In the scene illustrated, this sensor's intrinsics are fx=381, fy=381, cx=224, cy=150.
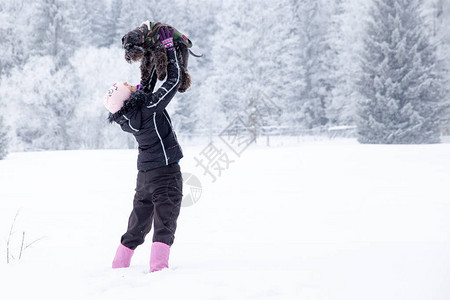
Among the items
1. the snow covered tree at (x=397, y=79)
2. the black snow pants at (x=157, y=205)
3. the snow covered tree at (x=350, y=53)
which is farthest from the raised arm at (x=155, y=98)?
the snow covered tree at (x=350, y=53)

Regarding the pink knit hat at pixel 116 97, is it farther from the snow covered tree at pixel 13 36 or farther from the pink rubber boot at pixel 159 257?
the snow covered tree at pixel 13 36

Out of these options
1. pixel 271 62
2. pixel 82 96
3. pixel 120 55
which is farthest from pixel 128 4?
pixel 271 62

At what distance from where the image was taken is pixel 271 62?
21906mm

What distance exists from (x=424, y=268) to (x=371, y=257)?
53 cm

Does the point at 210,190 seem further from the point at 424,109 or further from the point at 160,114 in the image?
the point at 424,109

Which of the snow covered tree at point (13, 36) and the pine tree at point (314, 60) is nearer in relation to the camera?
the snow covered tree at point (13, 36)

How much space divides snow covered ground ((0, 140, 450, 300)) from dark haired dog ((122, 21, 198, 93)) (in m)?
1.44

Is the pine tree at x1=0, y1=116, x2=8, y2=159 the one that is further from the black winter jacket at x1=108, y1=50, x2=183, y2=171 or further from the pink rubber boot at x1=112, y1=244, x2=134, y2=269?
the black winter jacket at x1=108, y1=50, x2=183, y2=171

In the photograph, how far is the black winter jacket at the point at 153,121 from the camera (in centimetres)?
266

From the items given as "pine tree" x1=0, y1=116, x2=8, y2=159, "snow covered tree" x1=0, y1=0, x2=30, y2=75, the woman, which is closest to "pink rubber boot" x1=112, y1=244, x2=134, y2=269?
the woman

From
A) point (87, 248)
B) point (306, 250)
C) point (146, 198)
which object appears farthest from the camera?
point (87, 248)

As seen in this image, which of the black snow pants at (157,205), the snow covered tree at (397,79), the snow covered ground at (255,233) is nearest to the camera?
the snow covered ground at (255,233)

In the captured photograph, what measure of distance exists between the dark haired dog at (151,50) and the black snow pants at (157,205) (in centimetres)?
71

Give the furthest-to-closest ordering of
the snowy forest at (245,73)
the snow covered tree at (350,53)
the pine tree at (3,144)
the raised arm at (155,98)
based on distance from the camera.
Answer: the snow covered tree at (350,53) → the snowy forest at (245,73) → the pine tree at (3,144) → the raised arm at (155,98)
